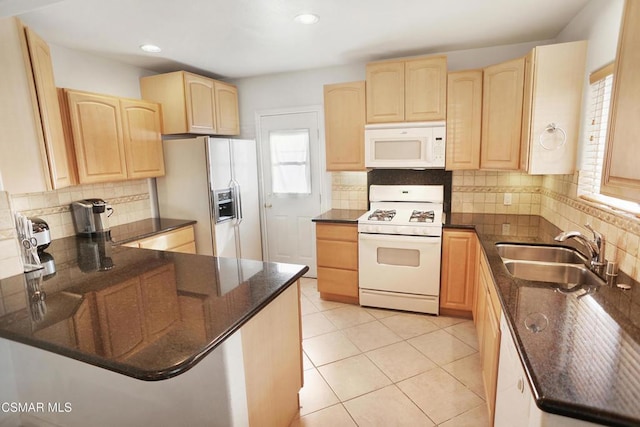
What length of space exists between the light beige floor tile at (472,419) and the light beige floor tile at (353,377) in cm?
44

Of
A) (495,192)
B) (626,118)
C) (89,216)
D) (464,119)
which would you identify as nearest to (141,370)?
(626,118)

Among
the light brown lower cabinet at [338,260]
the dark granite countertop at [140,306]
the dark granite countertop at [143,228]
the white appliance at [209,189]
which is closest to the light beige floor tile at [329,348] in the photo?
the light brown lower cabinet at [338,260]

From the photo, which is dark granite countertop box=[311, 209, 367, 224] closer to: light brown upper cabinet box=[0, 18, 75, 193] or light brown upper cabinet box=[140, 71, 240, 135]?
light brown upper cabinet box=[140, 71, 240, 135]

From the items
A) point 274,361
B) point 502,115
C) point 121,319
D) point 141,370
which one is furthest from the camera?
point 502,115

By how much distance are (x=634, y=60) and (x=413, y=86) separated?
199 cm

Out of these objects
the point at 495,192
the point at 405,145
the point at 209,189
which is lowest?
the point at 495,192

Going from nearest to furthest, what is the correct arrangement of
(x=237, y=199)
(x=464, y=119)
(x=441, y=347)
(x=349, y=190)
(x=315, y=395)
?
1. (x=315, y=395)
2. (x=441, y=347)
3. (x=464, y=119)
4. (x=237, y=199)
5. (x=349, y=190)

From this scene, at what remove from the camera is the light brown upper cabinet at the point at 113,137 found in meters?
2.60

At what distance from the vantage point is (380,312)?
315 centimetres

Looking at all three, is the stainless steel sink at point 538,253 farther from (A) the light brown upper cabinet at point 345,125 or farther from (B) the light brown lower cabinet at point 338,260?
(A) the light brown upper cabinet at point 345,125

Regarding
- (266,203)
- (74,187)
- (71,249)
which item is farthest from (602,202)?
(74,187)

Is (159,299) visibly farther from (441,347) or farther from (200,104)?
(200,104)

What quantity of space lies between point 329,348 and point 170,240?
175cm

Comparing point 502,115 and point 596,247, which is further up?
point 502,115
